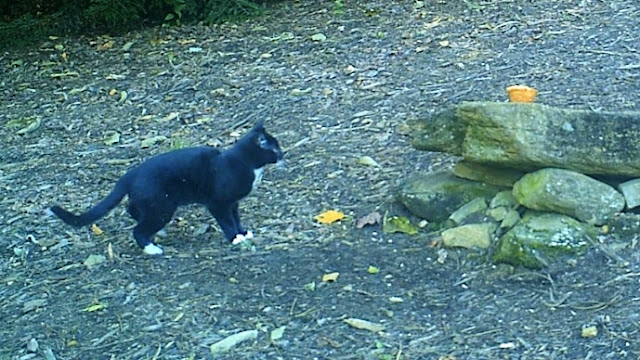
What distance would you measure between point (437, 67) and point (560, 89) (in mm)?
1172

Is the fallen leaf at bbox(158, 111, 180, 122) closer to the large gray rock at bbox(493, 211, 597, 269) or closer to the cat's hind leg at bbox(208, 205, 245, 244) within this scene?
the cat's hind leg at bbox(208, 205, 245, 244)

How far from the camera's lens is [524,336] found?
4664mm

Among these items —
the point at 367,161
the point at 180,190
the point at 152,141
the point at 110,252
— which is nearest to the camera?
the point at 180,190

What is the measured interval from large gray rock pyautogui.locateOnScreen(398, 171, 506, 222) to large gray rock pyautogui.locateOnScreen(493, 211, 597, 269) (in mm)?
490

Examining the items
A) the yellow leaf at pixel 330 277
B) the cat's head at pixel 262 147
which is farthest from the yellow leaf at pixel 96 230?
the yellow leaf at pixel 330 277

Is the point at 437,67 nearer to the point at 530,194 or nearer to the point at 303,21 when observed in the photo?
the point at 303,21

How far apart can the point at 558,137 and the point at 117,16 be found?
5.96 metres

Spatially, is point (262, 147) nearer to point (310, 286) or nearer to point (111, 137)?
point (310, 286)

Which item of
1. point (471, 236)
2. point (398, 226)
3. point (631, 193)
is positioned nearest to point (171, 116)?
point (398, 226)

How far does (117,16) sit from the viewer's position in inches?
402

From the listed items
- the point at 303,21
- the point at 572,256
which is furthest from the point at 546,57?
the point at 572,256

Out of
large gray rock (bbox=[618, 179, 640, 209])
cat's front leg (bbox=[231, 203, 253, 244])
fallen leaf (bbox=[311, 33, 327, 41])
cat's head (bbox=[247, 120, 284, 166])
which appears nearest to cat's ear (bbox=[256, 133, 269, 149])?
cat's head (bbox=[247, 120, 284, 166])

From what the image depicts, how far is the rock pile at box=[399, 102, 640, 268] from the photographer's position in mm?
5203

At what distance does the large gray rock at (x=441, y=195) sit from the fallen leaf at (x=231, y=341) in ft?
4.48
